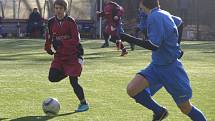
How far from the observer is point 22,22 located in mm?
33000

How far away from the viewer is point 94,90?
10664 mm

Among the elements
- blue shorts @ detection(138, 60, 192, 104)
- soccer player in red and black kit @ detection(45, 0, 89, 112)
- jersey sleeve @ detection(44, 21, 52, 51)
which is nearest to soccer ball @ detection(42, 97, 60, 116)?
soccer player in red and black kit @ detection(45, 0, 89, 112)

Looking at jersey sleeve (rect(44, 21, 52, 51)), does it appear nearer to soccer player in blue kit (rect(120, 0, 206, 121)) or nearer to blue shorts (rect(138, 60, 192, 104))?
soccer player in blue kit (rect(120, 0, 206, 121))

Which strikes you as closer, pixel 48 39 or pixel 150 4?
pixel 150 4

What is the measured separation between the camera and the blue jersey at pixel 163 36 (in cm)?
622

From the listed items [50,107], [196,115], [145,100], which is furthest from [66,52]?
[196,115]

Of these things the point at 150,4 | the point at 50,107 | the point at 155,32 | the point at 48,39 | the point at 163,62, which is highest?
the point at 150,4

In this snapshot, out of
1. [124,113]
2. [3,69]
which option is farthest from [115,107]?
[3,69]

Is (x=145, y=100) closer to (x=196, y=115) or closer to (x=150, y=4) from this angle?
(x=196, y=115)

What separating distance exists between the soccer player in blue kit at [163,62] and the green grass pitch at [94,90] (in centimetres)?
131

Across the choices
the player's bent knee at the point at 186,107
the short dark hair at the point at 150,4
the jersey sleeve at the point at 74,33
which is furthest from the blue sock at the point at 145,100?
the jersey sleeve at the point at 74,33

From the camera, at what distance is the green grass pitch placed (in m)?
8.08

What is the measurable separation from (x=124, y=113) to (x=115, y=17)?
38.7ft

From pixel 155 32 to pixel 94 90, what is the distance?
4.59 metres
